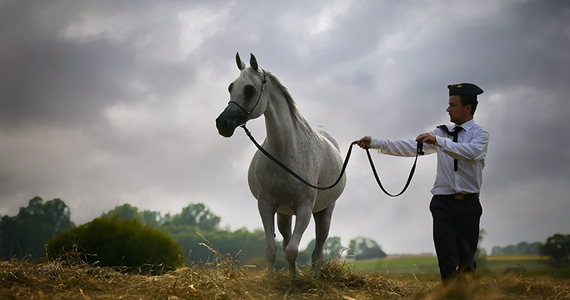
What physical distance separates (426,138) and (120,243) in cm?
1326

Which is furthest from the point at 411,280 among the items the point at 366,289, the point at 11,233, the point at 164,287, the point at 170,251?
the point at 11,233

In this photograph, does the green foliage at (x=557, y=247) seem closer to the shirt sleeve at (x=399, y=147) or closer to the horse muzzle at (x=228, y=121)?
the shirt sleeve at (x=399, y=147)

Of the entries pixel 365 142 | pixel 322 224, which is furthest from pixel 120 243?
pixel 365 142

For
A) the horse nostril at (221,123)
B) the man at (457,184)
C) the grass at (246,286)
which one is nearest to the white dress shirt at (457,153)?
the man at (457,184)

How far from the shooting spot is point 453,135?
373 centimetres

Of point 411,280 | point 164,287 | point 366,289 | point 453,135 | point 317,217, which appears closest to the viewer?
point 164,287

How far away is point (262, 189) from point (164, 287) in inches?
62.2

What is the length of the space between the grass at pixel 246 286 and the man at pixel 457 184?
15.5 inches

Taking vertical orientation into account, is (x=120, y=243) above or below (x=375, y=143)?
below

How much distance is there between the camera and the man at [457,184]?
3.44 m

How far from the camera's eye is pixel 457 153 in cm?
339

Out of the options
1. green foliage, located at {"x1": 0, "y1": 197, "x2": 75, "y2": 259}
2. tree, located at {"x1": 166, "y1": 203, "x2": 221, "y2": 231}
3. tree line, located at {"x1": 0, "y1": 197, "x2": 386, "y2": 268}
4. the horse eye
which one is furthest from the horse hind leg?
tree, located at {"x1": 166, "y1": 203, "x2": 221, "y2": 231}

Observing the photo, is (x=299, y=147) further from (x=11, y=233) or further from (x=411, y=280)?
(x=11, y=233)

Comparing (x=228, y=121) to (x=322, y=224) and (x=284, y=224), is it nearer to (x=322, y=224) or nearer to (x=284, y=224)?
(x=284, y=224)
